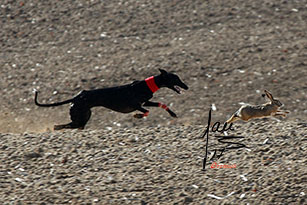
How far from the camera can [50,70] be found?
1756cm

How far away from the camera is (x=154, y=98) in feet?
51.9

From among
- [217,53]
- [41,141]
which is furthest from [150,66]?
[41,141]

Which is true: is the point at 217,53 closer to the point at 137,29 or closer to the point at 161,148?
the point at 137,29

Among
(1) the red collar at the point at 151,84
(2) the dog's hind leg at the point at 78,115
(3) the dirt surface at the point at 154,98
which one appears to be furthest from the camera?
(2) the dog's hind leg at the point at 78,115

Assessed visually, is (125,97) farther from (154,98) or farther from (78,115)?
(154,98)

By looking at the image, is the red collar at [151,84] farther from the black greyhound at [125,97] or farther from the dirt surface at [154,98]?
the dirt surface at [154,98]

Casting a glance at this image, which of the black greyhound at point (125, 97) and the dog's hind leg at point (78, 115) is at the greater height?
the black greyhound at point (125, 97)

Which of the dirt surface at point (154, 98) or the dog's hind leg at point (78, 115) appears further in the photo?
the dog's hind leg at point (78, 115)

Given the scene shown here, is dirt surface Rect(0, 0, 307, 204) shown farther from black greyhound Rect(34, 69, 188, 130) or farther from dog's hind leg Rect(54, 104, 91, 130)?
black greyhound Rect(34, 69, 188, 130)

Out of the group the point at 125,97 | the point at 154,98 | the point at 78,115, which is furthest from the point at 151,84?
the point at 154,98

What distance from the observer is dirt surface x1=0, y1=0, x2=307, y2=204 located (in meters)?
9.27

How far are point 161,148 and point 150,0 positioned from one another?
1119 centimetres

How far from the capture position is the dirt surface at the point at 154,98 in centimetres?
927

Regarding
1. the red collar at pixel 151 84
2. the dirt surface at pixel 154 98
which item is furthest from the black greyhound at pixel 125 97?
the dirt surface at pixel 154 98
